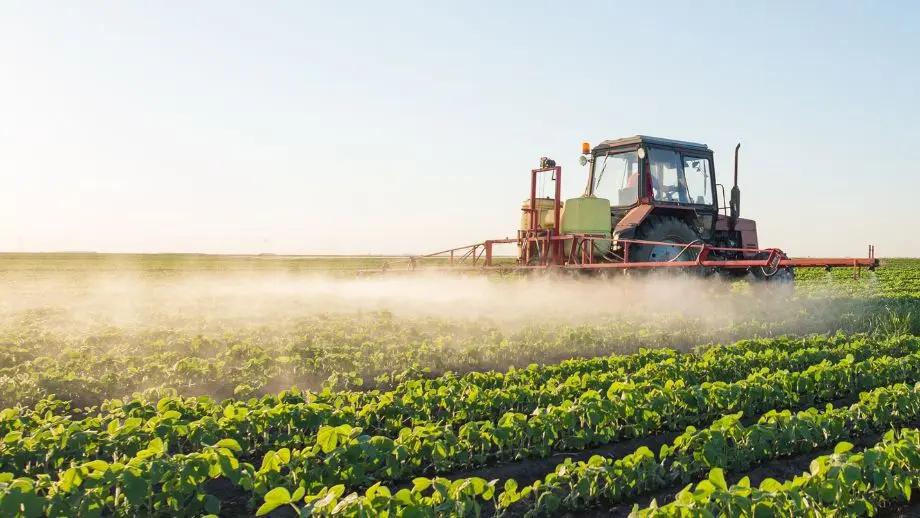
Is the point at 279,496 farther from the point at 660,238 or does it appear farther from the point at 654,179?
the point at 654,179

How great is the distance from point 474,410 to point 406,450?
1.31 metres

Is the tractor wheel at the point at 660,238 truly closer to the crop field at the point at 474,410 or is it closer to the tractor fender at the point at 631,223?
the tractor fender at the point at 631,223

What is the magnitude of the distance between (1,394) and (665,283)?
27.0ft

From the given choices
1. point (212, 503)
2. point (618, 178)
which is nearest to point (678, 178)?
point (618, 178)

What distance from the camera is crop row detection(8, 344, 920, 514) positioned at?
331 centimetres

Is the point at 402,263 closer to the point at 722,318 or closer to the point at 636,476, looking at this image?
the point at 722,318

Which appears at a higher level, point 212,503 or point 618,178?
point 618,178

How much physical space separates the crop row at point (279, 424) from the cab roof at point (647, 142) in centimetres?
595

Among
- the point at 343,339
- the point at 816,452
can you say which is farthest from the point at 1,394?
the point at 816,452

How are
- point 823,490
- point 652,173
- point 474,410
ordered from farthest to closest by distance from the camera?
point 652,173 → point 474,410 → point 823,490

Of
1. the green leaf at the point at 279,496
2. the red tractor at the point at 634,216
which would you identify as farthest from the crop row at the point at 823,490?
the red tractor at the point at 634,216

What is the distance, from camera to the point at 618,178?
11.8m

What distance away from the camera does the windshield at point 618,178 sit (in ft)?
37.8

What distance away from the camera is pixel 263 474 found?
146 inches
